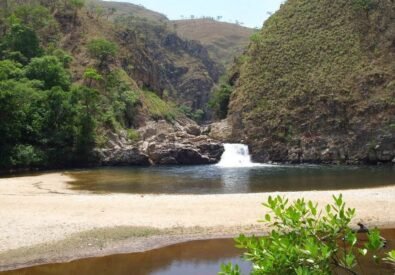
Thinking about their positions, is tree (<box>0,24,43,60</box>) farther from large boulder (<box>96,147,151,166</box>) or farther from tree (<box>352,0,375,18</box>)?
tree (<box>352,0,375,18</box>)

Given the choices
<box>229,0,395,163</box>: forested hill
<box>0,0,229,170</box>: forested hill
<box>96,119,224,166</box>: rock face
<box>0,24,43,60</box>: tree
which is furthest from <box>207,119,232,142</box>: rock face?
<box>0,24,43,60</box>: tree

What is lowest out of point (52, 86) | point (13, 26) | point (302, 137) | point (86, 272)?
point (86, 272)

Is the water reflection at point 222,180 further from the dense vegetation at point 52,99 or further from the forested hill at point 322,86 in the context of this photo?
the forested hill at point 322,86

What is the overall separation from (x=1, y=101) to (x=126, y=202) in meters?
29.9

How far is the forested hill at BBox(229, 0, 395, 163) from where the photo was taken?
2603 inches

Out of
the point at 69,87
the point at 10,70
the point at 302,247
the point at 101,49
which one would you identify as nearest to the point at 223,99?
the point at 101,49

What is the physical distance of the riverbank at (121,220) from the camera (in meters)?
20.2

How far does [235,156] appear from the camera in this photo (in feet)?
223

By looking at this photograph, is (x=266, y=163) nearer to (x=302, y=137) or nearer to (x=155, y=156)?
(x=302, y=137)

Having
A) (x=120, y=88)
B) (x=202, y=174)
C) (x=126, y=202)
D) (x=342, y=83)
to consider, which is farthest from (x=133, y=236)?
(x=120, y=88)

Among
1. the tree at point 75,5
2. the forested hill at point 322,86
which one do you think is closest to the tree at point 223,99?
the forested hill at point 322,86

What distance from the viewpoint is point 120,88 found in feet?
269

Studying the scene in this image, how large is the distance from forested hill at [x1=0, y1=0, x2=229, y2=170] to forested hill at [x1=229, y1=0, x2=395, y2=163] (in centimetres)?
1864

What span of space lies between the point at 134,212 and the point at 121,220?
2221mm
